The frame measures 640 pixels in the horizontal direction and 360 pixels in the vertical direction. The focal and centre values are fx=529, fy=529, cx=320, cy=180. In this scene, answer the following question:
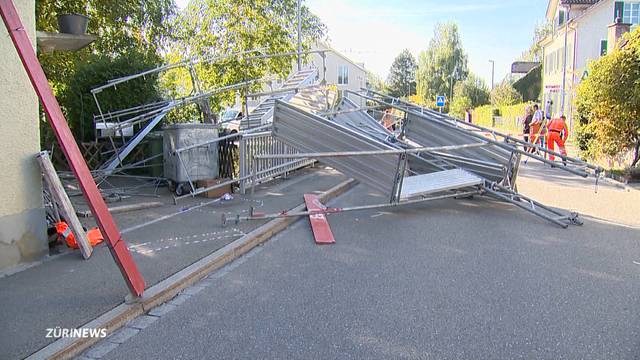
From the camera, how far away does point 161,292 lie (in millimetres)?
4922

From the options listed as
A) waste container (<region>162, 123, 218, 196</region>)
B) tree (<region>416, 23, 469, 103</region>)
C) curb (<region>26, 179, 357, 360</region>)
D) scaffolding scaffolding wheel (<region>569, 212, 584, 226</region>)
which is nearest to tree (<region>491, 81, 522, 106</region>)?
tree (<region>416, 23, 469, 103</region>)

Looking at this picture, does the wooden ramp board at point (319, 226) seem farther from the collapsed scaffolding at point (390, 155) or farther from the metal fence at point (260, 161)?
the metal fence at point (260, 161)

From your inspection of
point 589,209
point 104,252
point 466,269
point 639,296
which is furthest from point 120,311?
point 589,209

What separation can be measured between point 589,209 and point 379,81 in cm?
10120

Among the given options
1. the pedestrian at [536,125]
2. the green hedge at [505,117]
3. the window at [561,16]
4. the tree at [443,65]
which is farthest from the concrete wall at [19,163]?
the tree at [443,65]

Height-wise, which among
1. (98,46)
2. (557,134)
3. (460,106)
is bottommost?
(557,134)

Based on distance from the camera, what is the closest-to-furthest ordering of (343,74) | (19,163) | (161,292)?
1. (161,292)
2. (19,163)
3. (343,74)

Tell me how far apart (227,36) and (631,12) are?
26.0 m

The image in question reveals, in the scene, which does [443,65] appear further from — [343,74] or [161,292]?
[161,292]

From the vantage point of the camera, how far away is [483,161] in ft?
34.0

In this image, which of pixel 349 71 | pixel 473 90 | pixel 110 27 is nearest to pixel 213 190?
pixel 110 27

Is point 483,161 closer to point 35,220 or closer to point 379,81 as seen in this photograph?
point 35,220

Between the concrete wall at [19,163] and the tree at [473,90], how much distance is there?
69345 millimetres

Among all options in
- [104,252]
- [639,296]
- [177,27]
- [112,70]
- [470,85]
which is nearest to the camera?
[639,296]
